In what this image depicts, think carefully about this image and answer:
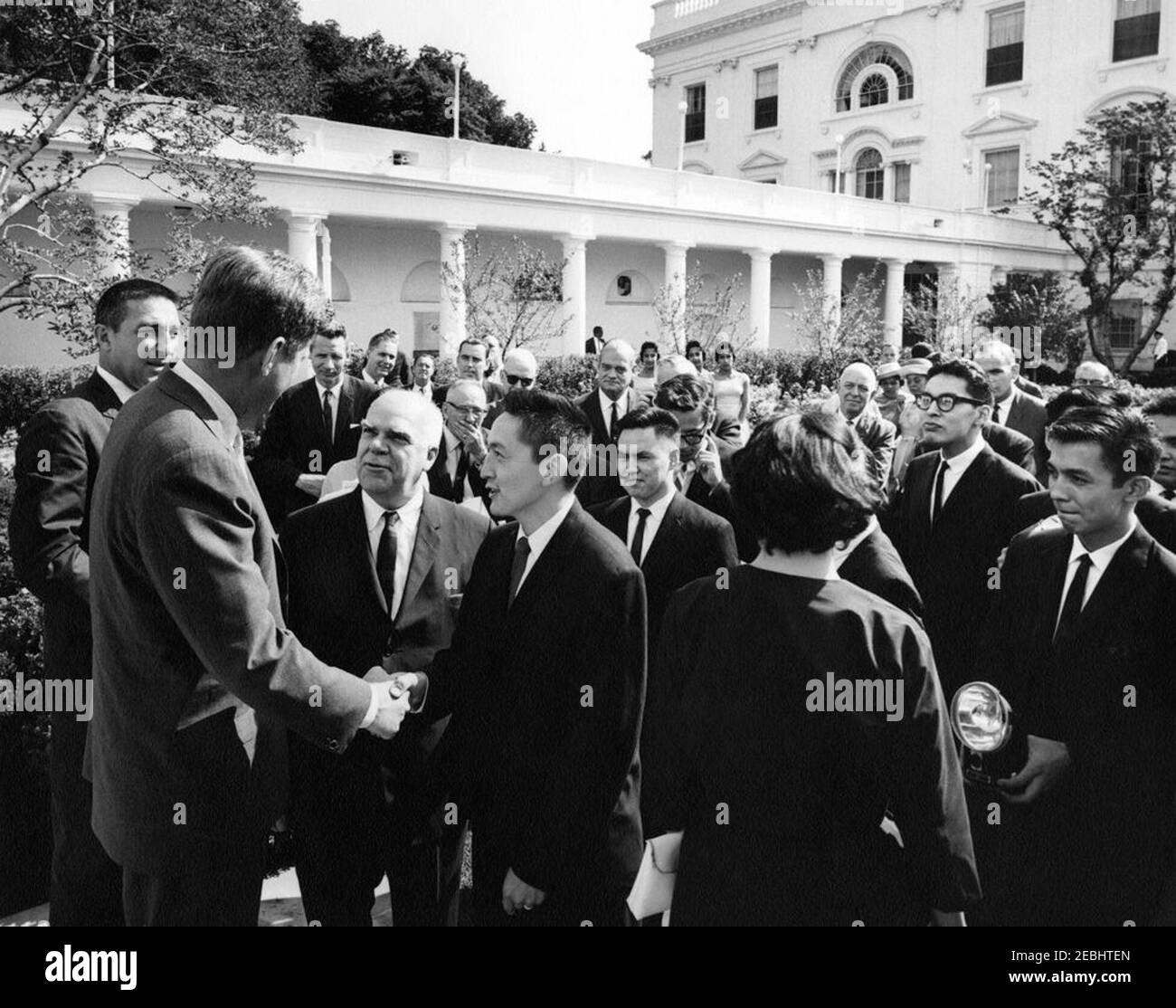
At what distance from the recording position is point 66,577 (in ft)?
10.3

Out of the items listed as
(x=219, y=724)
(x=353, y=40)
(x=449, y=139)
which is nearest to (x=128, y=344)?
(x=219, y=724)

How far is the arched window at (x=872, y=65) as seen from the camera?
42.0 m

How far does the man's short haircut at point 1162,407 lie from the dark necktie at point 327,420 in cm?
459

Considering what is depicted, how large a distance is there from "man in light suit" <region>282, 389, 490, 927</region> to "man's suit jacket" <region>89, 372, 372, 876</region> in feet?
2.45

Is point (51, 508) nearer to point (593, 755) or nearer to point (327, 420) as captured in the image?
point (593, 755)

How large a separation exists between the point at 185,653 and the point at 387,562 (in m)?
1.10

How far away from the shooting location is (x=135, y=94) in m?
10.9

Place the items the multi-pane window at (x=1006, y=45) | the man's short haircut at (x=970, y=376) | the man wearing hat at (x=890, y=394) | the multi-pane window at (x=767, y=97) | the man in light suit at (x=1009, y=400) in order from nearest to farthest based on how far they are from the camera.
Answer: the man's short haircut at (x=970, y=376)
the man in light suit at (x=1009, y=400)
the man wearing hat at (x=890, y=394)
the multi-pane window at (x=1006, y=45)
the multi-pane window at (x=767, y=97)

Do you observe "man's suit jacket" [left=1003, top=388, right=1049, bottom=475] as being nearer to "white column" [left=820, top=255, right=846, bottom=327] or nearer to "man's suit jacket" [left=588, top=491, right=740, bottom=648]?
"man's suit jacket" [left=588, top=491, right=740, bottom=648]

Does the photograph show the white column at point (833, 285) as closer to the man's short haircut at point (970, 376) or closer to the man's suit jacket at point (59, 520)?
the man's short haircut at point (970, 376)

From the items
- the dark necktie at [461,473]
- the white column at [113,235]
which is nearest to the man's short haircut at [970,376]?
the dark necktie at [461,473]

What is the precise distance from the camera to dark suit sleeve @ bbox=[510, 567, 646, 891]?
9.91 feet

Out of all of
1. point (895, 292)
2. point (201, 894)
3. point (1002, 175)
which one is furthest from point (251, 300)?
point (1002, 175)
